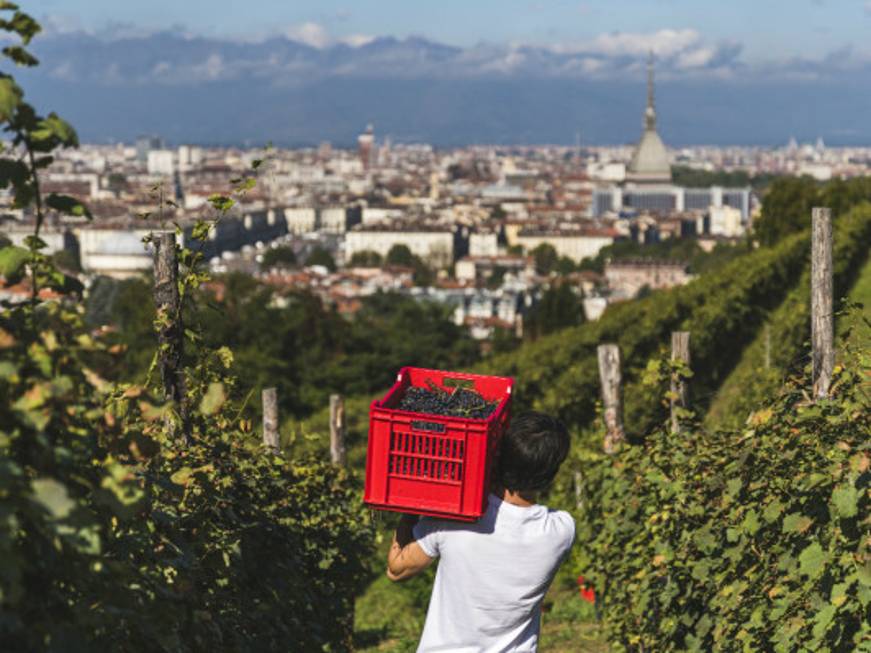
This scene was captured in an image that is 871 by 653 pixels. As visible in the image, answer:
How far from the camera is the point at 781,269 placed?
18.5 m

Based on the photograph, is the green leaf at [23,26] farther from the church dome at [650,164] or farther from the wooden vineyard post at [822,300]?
the church dome at [650,164]

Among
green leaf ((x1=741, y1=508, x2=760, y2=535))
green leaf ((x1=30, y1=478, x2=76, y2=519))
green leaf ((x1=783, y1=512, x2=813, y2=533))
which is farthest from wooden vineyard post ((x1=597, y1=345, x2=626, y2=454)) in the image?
green leaf ((x1=30, y1=478, x2=76, y2=519))

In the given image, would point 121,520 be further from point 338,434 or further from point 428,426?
point 338,434

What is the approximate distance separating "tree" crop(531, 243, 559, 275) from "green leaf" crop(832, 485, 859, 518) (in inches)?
3320

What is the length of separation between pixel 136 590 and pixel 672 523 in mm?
2043

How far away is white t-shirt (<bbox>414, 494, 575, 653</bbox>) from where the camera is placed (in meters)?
2.17

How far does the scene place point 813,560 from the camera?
253 cm

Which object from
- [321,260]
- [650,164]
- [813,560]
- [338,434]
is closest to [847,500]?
[813,560]

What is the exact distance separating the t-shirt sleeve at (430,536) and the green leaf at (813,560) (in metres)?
0.73

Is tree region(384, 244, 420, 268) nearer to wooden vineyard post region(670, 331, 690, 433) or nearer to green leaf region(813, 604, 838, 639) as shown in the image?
wooden vineyard post region(670, 331, 690, 433)

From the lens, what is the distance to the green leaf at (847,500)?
2.33m

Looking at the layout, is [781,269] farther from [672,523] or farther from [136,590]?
[136,590]

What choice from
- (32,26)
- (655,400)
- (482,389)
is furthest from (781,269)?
(32,26)

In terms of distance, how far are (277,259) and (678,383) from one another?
78299 mm
